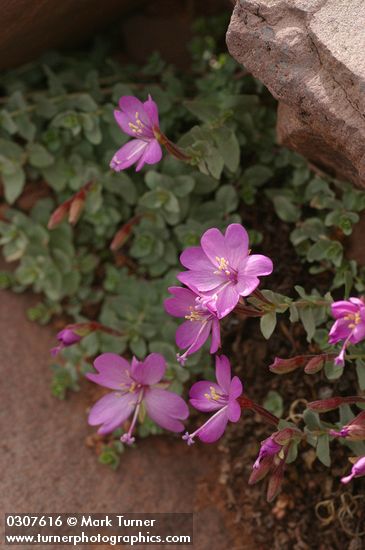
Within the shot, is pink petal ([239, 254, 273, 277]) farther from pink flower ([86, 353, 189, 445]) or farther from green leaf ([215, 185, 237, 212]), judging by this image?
green leaf ([215, 185, 237, 212])

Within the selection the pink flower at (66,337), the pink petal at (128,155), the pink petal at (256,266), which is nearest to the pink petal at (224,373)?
the pink petal at (256,266)

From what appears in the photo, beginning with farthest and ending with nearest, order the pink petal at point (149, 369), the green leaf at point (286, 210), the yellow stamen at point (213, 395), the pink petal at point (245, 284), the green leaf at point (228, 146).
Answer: the green leaf at point (286, 210) < the green leaf at point (228, 146) < the pink petal at point (149, 369) < the yellow stamen at point (213, 395) < the pink petal at point (245, 284)

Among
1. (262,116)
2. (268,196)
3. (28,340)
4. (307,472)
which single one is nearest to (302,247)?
(268,196)

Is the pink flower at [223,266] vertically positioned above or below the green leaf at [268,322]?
above

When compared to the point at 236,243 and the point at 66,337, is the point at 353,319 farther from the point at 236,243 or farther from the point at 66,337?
the point at 66,337

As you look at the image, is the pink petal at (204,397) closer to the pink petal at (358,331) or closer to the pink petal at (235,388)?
the pink petal at (235,388)

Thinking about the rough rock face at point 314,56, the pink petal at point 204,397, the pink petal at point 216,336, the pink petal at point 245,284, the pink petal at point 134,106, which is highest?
the rough rock face at point 314,56

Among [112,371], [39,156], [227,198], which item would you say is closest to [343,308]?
[112,371]
